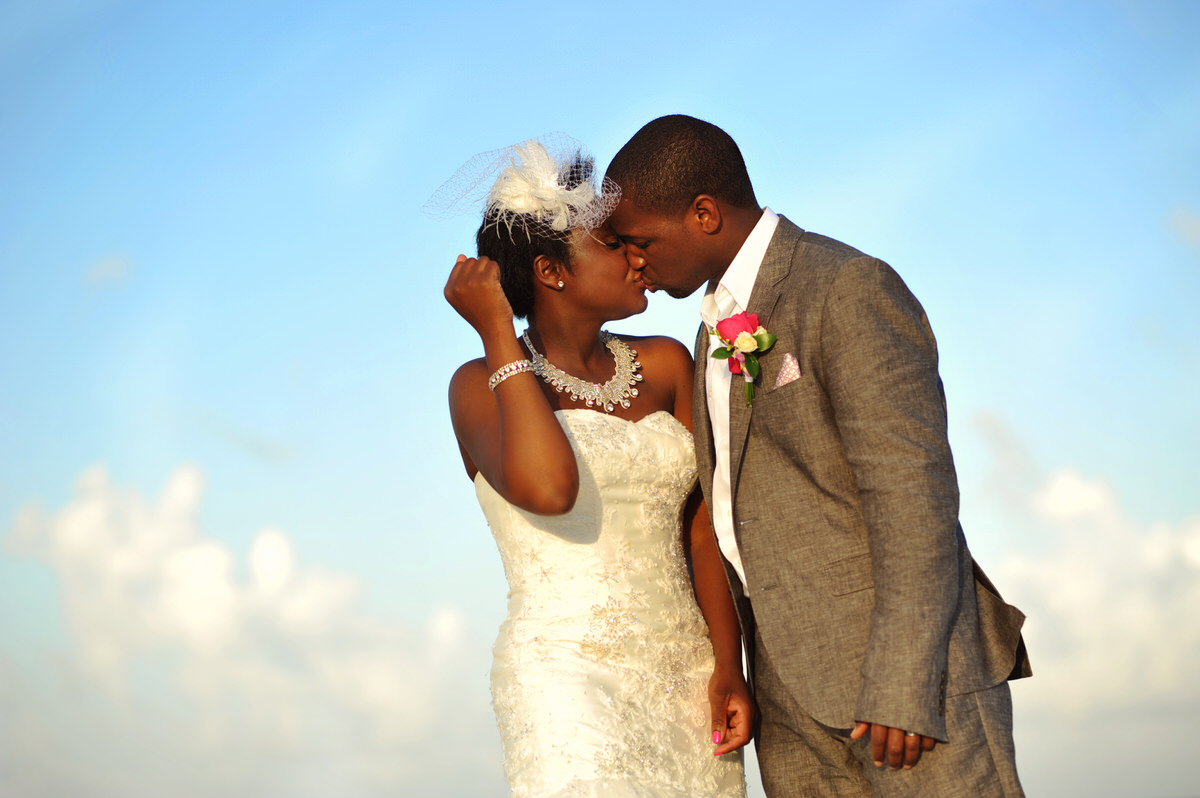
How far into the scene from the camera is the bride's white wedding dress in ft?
10.5

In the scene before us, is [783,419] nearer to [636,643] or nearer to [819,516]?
[819,516]

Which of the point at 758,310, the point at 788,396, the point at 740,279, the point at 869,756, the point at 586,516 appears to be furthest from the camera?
the point at 586,516

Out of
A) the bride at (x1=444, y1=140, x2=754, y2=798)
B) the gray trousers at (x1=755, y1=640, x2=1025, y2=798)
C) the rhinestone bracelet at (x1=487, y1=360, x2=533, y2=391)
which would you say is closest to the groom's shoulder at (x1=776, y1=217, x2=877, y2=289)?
the bride at (x1=444, y1=140, x2=754, y2=798)

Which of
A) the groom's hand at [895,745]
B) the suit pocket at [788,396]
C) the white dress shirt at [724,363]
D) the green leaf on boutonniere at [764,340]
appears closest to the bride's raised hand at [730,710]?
the white dress shirt at [724,363]

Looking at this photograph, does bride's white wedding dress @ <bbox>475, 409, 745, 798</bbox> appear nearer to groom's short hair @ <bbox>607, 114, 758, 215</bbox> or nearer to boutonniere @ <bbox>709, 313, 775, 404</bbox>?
boutonniere @ <bbox>709, 313, 775, 404</bbox>

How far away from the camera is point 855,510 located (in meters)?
2.91

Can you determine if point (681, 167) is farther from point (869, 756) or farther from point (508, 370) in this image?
point (869, 756)

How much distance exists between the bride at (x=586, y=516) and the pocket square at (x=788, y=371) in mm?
715

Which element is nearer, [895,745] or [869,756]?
[895,745]

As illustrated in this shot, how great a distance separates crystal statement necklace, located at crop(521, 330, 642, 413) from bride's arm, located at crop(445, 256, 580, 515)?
0.25 m

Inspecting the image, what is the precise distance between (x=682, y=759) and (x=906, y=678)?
39.8 inches

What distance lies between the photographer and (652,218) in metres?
3.38

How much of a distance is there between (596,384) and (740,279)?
90 cm

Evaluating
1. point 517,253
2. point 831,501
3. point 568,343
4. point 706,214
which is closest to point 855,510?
point 831,501
